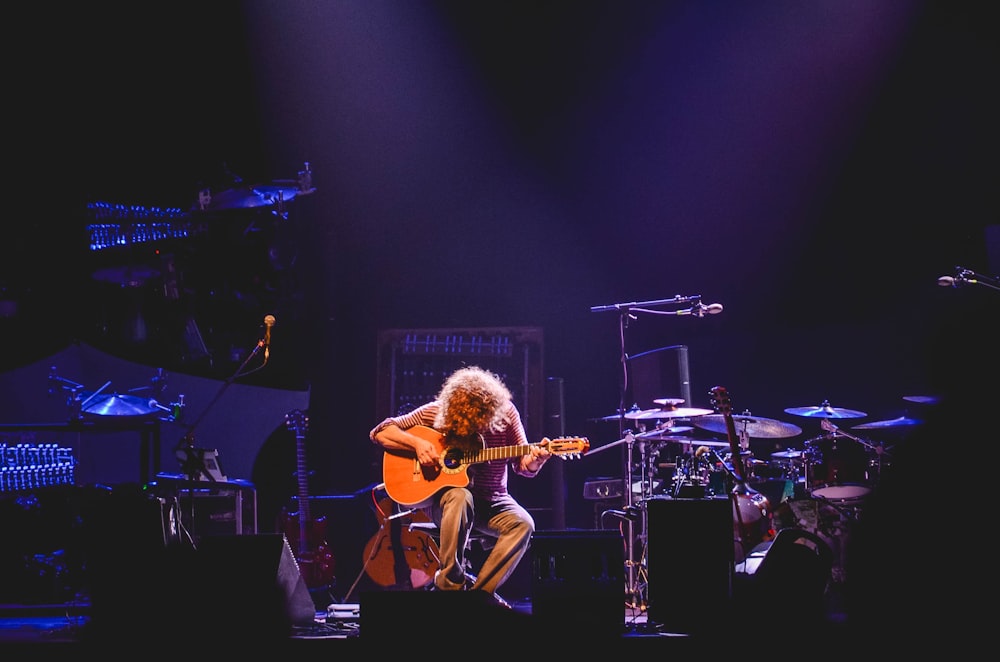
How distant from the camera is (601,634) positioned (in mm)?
5301

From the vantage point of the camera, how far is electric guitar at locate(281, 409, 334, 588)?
7.97 m

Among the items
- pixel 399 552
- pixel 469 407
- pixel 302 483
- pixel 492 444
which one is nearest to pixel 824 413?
pixel 492 444

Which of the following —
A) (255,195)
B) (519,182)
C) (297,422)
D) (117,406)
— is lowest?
(297,422)

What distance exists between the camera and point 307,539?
8.11m

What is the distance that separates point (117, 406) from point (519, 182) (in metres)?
4.41

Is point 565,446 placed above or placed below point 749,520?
above

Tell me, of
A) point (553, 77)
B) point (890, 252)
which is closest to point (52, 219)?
point (553, 77)

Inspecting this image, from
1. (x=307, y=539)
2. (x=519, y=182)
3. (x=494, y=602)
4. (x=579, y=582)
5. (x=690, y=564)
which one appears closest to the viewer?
(x=494, y=602)

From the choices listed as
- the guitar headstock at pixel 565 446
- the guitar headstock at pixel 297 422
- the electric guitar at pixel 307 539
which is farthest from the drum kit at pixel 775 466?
Result: the guitar headstock at pixel 297 422

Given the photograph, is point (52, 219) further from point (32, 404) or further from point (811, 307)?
point (811, 307)

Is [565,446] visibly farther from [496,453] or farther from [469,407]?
[469,407]

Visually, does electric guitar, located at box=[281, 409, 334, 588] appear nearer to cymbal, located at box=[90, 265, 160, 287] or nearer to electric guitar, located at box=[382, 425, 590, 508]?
electric guitar, located at box=[382, 425, 590, 508]

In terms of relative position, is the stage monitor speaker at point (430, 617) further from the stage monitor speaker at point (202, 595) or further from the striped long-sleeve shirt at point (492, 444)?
the striped long-sleeve shirt at point (492, 444)

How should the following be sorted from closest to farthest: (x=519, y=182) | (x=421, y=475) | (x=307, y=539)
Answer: (x=421, y=475)
(x=307, y=539)
(x=519, y=182)
